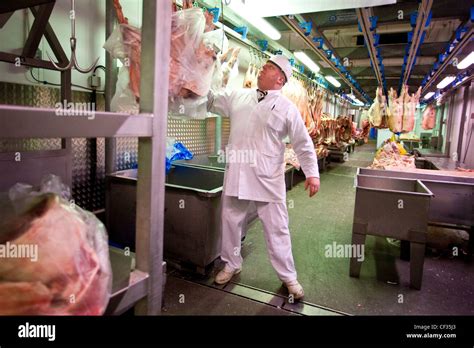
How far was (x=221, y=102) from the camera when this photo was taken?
2668 millimetres

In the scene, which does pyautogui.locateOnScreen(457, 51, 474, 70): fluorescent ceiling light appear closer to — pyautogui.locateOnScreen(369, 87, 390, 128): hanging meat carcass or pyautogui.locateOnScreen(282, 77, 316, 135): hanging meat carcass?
pyautogui.locateOnScreen(369, 87, 390, 128): hanging meat carcass

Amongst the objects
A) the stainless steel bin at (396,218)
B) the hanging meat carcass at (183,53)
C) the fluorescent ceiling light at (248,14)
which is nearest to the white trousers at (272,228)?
the stainless steel bin at (396,218)

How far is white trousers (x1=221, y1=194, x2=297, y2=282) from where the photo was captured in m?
2.48

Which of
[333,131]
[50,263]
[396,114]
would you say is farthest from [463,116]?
[50,263]

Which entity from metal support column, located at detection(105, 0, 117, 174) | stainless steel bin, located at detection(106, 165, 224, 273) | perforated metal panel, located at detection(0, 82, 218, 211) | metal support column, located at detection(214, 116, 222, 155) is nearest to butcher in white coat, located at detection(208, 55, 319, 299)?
stainless steel bin, located at detection(106, 165, 224, 273)

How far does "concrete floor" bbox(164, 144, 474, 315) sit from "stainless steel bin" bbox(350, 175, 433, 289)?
21 cm

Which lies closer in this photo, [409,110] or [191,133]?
[191,133]

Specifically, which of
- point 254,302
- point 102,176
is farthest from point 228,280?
point 102,176

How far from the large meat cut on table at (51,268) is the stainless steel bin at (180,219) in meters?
1.76

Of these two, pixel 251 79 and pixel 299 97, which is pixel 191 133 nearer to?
pixel 251 79

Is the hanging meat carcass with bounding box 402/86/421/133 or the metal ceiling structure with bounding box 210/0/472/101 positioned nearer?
the metal ceiling structure with bounding box 210/0/472/101

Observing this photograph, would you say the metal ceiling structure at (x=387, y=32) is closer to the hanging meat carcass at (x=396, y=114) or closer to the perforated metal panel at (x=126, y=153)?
the hanging meat carcass at (x=396, y=114)

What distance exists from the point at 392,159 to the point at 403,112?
127cm
